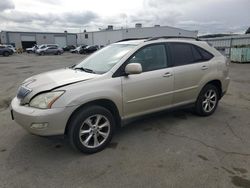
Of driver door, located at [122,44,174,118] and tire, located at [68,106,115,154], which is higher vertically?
driver door, located at [122,44,174,118]

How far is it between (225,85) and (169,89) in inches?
69.4

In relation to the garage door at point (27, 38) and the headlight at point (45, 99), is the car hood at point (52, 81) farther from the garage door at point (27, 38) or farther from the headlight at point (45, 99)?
the garage door at point (27, 38)

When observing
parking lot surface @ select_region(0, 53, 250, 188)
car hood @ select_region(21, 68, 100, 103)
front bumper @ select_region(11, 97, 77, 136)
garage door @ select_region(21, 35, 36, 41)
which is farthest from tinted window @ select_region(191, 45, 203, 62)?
garage door @ select_region(21, 35, 36, 41)

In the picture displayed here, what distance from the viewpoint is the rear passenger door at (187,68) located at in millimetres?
4238

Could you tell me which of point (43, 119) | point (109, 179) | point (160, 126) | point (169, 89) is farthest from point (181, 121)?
point (43, 119)

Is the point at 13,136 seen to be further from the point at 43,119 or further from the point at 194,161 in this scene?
the point at 194,161

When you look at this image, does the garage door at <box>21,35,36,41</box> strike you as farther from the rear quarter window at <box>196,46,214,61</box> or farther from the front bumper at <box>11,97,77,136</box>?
the front bumper at <box>11,97,77,136</box>

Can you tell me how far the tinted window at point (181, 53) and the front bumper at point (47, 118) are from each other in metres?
2.18

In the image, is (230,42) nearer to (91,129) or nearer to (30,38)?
(91,129)

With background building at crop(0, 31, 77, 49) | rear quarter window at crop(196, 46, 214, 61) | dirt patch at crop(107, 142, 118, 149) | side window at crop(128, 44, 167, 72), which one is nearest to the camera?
dirt patch at crop(107, 142, 118, 149)

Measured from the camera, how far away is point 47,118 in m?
3.00

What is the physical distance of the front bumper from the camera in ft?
9.84

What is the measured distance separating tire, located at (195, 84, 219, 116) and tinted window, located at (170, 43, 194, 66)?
0.76 m

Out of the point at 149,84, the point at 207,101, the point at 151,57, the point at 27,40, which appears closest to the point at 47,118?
the point at 149,84
